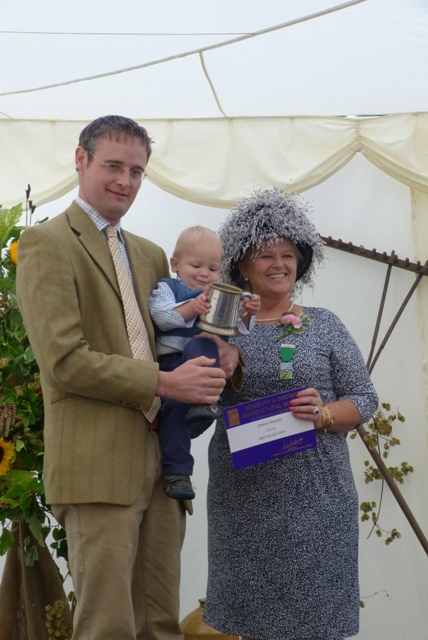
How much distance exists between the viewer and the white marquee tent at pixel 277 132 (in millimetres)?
3021

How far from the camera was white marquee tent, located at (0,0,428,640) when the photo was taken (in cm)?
302

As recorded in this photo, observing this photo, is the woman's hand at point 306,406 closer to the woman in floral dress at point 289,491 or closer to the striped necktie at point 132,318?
the woman in floral dress at point 289,491

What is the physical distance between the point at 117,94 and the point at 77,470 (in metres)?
2.28

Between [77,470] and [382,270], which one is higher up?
[382,270]

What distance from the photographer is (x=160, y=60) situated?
322 cm

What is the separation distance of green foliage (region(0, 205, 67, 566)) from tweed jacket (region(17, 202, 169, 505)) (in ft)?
2.58

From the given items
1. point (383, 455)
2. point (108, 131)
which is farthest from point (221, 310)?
point (383, 455)

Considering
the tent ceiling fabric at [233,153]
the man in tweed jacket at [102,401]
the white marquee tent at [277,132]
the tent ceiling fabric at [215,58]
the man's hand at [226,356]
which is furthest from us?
the tent ceiling fabric at [233,153]

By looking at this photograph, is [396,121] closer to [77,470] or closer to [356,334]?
[356,334]

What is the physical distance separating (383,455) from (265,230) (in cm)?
177

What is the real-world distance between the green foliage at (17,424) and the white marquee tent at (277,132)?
870 mm

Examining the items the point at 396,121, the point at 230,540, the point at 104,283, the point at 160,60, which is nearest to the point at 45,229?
the point at 104,283

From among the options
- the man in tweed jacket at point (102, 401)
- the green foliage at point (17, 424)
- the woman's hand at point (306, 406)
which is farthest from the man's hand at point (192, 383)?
the green foliage at point (17, 424)

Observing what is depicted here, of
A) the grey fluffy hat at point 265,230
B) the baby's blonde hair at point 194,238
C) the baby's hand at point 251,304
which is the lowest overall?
the baby's hand at point 251,304
